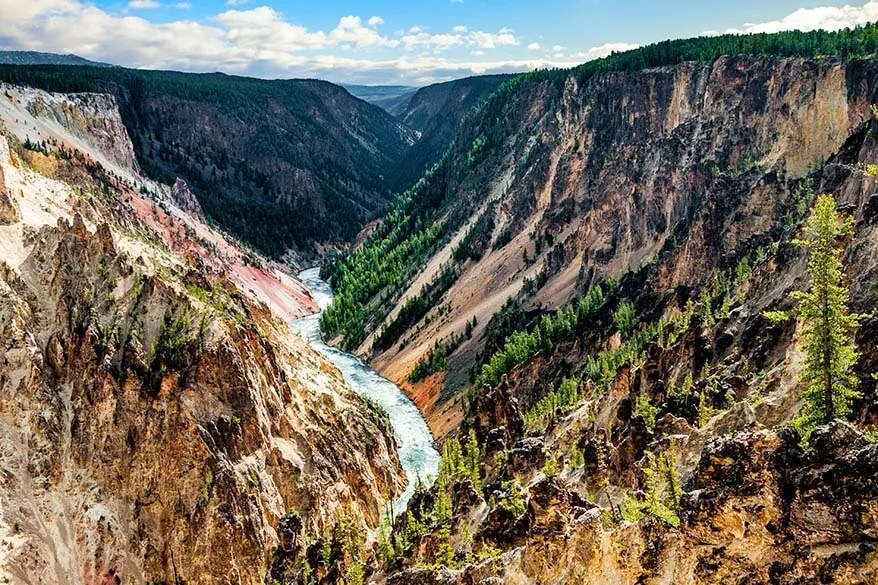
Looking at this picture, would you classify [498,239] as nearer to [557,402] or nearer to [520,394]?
[520,394]

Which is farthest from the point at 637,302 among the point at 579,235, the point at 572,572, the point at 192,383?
the point at 572,572

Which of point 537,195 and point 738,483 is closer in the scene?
point 738,483

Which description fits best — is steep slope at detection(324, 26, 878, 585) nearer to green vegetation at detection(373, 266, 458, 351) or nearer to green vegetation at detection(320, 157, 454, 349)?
green vegetation at detection(373, 266, 458, 351)

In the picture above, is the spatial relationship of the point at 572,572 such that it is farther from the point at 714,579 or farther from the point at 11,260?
the point at 11,260

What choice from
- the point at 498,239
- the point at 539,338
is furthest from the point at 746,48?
the point at 539,338

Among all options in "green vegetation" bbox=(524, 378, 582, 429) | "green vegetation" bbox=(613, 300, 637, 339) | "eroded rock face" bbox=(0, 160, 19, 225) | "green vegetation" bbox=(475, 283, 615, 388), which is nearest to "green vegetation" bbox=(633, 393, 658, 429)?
"green vegetation" bbox=(524, 378, 582, 429)
